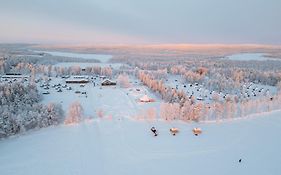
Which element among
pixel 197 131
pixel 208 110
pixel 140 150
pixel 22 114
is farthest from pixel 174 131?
pixel 22 114

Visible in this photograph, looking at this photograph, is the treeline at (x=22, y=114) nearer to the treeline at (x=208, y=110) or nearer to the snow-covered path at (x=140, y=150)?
the snow-covered path at (x=140, y=150)

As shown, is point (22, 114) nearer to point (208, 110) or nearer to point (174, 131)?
point (174, 131)

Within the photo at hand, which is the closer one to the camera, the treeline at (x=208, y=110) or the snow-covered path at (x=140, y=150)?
the snow-covered path at (x=140, y=150)

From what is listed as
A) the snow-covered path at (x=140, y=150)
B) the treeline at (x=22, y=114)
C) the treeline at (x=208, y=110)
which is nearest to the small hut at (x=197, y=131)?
the snow-covered path at (x=140, y=150)

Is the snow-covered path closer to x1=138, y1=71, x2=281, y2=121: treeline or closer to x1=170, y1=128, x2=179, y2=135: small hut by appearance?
→ x1=170, y1=128, x2=179, y2=135: small hut

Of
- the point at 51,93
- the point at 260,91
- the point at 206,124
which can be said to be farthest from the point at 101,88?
the point at 260,91

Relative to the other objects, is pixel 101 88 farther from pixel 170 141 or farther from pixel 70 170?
pixel 70 170

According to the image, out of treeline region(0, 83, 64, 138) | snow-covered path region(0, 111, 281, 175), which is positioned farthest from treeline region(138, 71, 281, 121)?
treeline region(0, 83, 64, 138)
